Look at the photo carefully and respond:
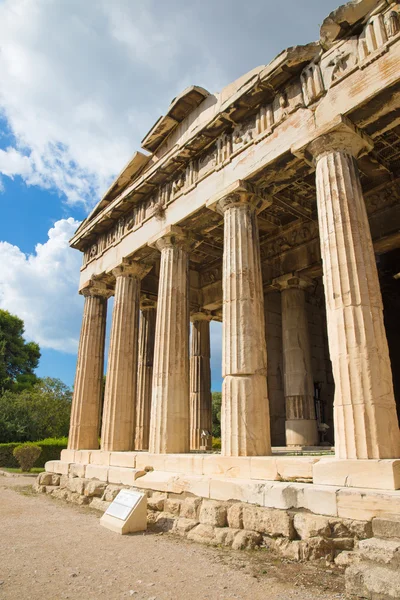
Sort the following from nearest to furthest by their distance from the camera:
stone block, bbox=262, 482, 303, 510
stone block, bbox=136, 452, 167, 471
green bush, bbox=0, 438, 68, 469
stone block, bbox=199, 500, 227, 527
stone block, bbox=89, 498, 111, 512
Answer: stone block, bbox=262, 482, 303, 510 < stone block, bbox=199, 500, 227, 527 < stone block, bbox=136, 452, 167, 471 < stone block, bbox=89, 498, 111, 512 < green bush, bbox=0, 438, 68, 469

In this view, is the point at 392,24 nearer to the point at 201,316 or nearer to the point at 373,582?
the point at 373,582

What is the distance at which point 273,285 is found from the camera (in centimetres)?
1563

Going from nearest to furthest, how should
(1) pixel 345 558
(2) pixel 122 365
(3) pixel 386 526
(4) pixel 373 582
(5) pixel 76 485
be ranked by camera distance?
1. (4) pixel 373 582
2. (3) pixel 386 526
3. (1) pixel 345 558
4. (5) pixel 76 485
5. (2) pixel 122 365

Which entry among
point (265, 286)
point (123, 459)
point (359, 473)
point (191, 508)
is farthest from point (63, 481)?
point (359, 473)

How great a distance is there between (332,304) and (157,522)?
18.7 ft

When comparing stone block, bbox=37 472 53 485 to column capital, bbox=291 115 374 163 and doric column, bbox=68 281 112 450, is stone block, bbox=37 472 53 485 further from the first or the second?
column capital, bbox=291 115 374 163

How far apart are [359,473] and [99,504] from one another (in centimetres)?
729

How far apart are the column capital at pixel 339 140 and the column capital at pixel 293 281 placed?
20.8 feet

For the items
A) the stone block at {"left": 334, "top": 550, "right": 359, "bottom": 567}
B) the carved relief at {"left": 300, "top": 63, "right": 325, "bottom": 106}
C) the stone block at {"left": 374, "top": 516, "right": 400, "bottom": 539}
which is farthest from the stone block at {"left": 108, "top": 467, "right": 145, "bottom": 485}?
the carved relief at {"left": 300, "top": 63, "right": 325, "bottom": 106}

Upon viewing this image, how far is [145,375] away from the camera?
17.7m

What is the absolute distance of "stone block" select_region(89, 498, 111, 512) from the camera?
10644 millimetres

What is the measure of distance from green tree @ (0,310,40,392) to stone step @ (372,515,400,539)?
37602 mm

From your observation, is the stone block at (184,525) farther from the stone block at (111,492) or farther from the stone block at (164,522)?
the stone block at (111,492)

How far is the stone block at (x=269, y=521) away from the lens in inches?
257
